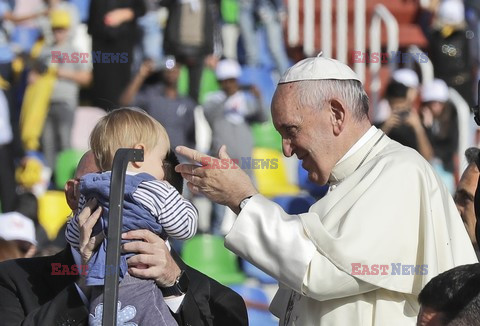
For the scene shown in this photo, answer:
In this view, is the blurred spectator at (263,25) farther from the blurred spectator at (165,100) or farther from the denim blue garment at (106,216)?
the denim blue garment at (106,216)

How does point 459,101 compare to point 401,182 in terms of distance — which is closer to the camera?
point 401,182

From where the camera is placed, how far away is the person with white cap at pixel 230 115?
1030 cm

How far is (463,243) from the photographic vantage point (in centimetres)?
391

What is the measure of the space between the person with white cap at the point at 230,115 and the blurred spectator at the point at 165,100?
0.87ft

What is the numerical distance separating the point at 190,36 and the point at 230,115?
103 centimetres

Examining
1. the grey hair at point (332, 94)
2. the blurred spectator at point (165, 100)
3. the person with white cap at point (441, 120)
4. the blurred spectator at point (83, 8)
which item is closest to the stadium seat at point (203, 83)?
the blurred spectator at point (165, 100)

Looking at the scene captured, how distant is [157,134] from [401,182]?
2.77 ft

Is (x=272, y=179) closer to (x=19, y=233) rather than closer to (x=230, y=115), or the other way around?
(x=230, y=115)

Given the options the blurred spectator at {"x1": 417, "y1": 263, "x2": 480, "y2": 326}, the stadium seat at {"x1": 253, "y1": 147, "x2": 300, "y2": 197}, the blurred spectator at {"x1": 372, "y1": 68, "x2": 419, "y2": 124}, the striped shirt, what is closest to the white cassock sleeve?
the striped shirt

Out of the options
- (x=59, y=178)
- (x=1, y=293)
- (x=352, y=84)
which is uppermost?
(x=352, y=84)

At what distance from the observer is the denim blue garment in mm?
3676

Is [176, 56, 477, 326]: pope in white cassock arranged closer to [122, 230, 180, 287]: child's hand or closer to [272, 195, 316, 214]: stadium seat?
[122, 230, 180, 287]: child's hand

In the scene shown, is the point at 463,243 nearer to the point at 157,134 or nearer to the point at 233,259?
the point at 157,134

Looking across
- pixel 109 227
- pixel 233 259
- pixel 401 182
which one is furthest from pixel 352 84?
pixel 233 259
